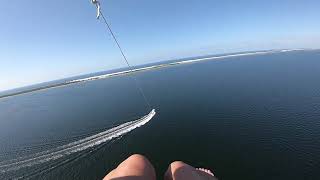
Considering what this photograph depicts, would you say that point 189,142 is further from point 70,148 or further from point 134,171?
point 134,171

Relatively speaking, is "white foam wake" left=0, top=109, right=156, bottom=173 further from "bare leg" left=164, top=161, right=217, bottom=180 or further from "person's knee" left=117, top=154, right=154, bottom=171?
"bare leg" left=164, top=161, right=217, bottom=180

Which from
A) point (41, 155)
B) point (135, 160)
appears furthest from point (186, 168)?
point (41, 155)

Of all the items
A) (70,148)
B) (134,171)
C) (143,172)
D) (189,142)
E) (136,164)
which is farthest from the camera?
(70,148)

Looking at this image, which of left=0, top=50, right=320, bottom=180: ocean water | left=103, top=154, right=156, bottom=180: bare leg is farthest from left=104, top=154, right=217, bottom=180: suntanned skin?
left=0, top=50, right=320, bottom=180: ocean water

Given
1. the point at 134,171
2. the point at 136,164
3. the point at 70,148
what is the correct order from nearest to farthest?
the point at 134,171 → the point at 136,164 → the point at 70,148

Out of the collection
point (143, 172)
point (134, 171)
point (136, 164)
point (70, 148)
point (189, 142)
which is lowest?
point (189, 142)

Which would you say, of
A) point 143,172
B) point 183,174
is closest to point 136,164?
point 143,172

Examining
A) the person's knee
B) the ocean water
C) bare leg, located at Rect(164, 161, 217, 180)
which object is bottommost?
the ocean water
